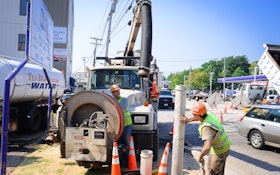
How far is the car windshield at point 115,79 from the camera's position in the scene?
321 inches

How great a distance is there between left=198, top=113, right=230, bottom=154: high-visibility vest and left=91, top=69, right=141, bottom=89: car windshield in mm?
4031

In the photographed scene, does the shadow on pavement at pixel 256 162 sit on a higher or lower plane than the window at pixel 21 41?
lower

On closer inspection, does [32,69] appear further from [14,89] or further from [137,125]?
[137,125]

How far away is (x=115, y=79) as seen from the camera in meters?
8.20

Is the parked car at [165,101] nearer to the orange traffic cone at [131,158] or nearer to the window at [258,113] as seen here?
the window at [258,113]

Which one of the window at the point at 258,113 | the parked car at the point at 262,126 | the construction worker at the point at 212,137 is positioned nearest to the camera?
the construction worker at the point at 212,137

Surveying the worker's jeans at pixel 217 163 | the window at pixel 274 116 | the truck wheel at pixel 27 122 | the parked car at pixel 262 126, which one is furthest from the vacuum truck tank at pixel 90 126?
the window at pixel 274 116

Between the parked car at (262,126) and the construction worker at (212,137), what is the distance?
5.18m

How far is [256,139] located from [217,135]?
19.6 feet

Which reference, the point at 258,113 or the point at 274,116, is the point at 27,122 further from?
the point at 274,116

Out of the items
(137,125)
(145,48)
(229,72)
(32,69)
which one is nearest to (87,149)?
(137,125)

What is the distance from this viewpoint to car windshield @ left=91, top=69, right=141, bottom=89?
815cm

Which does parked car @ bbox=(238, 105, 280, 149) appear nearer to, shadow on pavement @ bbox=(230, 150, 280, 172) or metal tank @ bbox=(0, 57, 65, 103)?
shadow on pavement @ bbox=(230, 150, 280, 172)

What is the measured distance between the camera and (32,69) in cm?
1033
